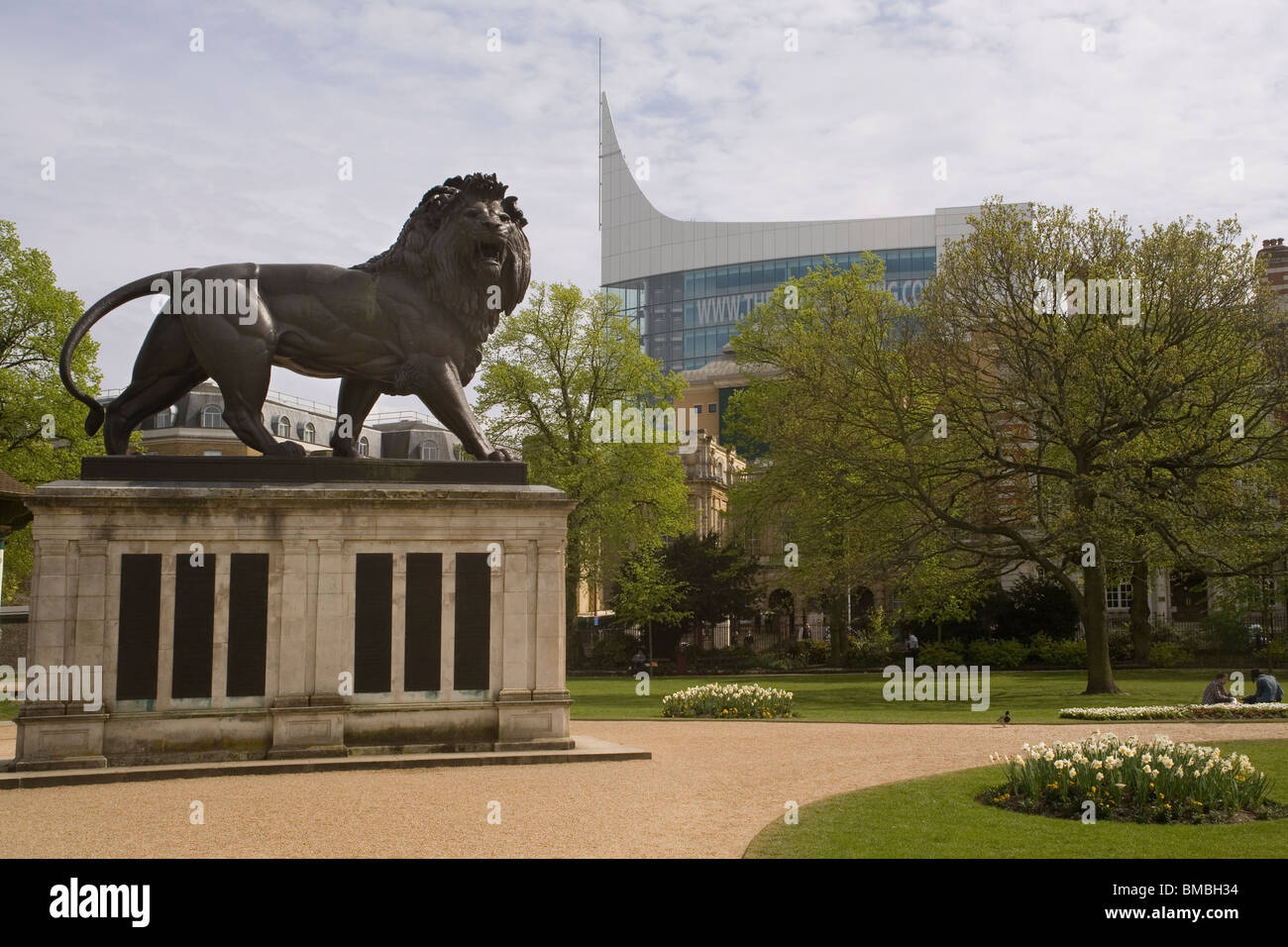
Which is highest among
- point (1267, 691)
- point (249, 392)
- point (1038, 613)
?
point (249, 392)

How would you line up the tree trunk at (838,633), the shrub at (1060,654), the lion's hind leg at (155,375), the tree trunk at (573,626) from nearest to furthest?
the lion's hind leg at (155,375), the shrub at (1060,654), the tree trunk at (573,626), the tree trunk at (838,633)

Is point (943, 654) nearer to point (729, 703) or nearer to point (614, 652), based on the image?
point (614, 652)

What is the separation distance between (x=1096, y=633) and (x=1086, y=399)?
21.4 feet

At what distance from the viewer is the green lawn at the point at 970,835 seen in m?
10.3

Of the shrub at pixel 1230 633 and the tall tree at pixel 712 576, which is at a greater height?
the tall tree at pixel 712 576

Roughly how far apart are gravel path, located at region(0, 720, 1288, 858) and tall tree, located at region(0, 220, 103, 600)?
24.6m

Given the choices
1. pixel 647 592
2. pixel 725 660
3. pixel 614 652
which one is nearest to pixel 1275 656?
pixel 725 660

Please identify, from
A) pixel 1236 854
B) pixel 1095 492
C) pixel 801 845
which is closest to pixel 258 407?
pixel 801 845

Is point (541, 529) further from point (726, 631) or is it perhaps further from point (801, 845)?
point (726, 631)

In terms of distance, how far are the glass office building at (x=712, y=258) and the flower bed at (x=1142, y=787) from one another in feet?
336

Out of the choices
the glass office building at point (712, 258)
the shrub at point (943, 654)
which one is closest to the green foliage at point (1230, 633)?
the shrub at point (943, 654)

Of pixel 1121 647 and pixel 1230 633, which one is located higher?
pixel 1230 633

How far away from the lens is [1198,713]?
76.1ft

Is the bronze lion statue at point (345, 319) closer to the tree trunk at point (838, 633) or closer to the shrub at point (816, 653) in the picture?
the tree trunk at point (838, 633)
